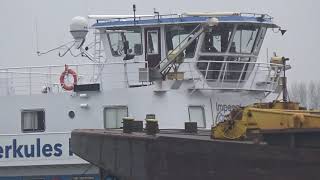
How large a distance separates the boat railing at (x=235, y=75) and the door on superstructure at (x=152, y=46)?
32.3 inches

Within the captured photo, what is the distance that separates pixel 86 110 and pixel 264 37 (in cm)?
492

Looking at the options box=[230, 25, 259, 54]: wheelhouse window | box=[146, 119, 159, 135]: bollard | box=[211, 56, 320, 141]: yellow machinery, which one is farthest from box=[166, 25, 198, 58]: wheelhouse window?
box=[211, 56, 320, 141]: yellow machinery

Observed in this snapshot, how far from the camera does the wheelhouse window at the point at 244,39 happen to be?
646 inches

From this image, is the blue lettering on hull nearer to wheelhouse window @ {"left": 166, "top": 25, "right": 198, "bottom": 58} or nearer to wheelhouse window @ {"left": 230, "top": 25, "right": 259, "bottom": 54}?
wheelhouse window @ {"left": 166, "top": 25, "right": 198, "bottom": 58}

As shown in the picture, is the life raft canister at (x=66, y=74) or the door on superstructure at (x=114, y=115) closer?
the door on superstructure at (x=114, y=115)

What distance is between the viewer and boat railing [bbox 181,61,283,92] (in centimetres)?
1602

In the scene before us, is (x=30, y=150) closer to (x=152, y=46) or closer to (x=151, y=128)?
(x=152, y=46)

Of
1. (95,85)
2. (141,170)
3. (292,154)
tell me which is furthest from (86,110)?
(292,154)

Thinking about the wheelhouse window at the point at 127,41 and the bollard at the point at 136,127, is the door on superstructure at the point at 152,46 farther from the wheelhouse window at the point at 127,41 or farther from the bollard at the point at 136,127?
the bollard at the point at 136,127

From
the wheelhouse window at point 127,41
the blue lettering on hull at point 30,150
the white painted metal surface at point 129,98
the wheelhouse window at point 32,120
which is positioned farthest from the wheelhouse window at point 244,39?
the wheelhouse window at point 32,120

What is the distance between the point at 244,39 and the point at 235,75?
953 millimetres

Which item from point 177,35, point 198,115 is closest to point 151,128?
point 198,115

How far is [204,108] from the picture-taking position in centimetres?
1595

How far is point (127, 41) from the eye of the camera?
17031mm
